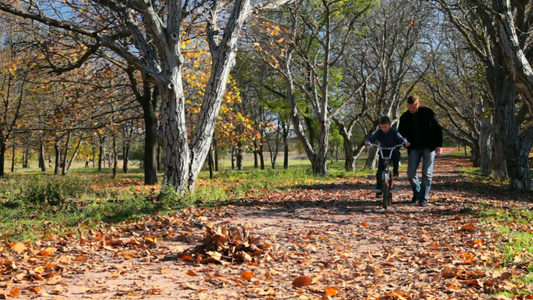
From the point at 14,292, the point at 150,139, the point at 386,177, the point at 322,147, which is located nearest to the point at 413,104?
the point at 386,177

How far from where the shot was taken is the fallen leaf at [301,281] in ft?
12.7

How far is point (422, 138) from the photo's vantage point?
8.43 meters

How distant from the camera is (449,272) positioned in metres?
4.00

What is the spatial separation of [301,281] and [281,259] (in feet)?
3.18

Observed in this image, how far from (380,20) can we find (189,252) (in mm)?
19511

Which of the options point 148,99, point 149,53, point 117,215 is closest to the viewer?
point 117,215

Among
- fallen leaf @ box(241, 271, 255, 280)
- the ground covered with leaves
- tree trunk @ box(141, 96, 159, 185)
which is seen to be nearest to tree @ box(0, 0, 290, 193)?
the ground covered with leaves

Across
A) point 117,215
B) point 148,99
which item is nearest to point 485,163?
point 148,99

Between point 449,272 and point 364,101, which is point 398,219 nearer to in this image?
point 449,272

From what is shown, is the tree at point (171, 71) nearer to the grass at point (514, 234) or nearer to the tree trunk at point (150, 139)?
the grass at point (514, 234)

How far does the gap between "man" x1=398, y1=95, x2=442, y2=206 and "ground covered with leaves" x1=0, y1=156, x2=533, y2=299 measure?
40.3 inches

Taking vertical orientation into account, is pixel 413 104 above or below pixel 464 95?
below

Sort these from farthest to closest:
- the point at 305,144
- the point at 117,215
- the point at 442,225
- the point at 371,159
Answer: the point at 371,159, the point at 305,144, the point at 117,215, the point at 442,225

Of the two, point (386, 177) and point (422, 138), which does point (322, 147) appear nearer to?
point (422, 138)
